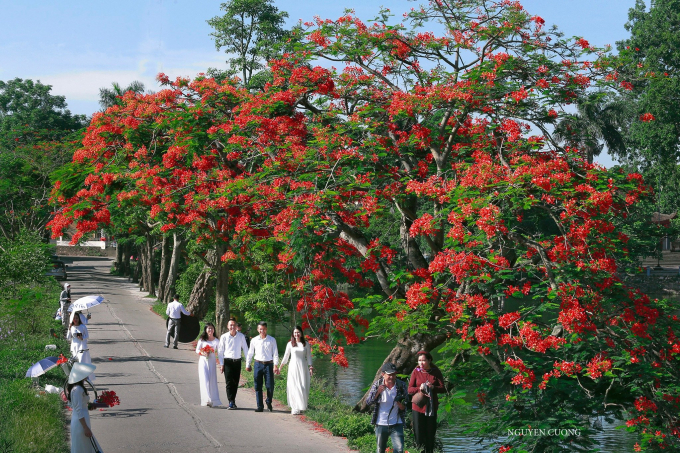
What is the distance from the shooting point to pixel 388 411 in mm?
8508

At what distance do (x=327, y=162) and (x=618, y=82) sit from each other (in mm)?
5250

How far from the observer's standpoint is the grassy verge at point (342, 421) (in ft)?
32.1

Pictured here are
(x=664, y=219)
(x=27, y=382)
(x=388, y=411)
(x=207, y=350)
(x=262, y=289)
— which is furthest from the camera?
(x=664, y=219)

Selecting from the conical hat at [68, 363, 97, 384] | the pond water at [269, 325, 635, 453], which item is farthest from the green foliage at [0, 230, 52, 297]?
the conical hat at [68, 363, 97, 384]

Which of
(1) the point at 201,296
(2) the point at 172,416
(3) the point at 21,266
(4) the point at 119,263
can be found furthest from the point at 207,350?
(4) the point at 119,263

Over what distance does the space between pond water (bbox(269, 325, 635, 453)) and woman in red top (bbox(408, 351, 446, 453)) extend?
2.35m

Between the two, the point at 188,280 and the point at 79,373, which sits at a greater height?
the point at 79,373

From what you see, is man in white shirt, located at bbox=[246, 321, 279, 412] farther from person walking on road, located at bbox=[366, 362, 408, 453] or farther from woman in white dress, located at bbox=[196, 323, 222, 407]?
person walking on road, located at bbox=[366, 362, 408, 453]

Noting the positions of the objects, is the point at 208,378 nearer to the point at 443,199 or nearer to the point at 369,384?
the point at 443,199

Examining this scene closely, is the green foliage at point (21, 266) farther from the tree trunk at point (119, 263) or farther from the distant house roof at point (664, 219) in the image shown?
the tree trunk at point (119, 263)

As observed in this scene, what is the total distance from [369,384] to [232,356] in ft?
34.8

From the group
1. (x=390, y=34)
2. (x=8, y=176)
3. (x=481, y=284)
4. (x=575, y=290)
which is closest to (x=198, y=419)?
(x=481, y=284)

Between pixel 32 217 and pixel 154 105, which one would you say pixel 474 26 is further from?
pixel 32 217

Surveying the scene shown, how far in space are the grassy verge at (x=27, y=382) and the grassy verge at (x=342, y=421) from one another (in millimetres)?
3740
